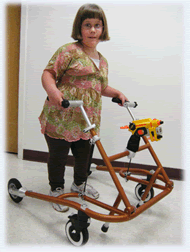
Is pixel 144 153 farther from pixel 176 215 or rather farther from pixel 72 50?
pixel 72 50

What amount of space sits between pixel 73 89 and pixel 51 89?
136 millimetres

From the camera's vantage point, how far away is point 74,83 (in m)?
0.92

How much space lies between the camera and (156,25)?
1.41 metres

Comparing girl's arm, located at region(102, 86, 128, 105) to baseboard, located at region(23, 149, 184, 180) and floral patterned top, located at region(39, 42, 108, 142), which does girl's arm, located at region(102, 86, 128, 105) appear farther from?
baseboard, located at region(23, 149, 184, 180)

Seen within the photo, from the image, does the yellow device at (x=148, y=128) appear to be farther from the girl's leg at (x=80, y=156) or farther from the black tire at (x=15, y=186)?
the black tire at (x=15, y=186)

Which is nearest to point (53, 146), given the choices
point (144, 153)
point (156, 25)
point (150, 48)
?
point (144, 153)

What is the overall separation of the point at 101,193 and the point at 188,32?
122 cm

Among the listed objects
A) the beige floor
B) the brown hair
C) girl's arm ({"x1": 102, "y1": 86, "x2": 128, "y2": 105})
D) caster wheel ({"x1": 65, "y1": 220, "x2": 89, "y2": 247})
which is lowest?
the beige floor

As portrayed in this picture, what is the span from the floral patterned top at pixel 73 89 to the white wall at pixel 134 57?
58cm

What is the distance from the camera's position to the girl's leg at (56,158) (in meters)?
0.97

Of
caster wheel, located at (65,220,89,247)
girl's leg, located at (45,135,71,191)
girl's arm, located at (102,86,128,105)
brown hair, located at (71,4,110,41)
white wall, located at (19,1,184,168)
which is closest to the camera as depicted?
caster wheel, located at (65,220,89,247)

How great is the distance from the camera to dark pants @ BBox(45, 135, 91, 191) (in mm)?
972

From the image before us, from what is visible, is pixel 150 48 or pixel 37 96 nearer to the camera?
pixel 150 48

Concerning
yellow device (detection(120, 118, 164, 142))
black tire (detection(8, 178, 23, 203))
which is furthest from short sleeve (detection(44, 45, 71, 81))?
black tire (detection(8, 178, 23, 203))
